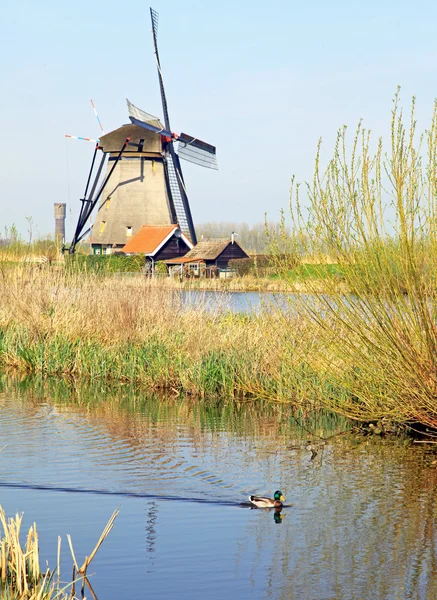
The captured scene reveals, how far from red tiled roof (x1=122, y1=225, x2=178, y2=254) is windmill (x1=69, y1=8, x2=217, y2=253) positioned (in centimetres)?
124

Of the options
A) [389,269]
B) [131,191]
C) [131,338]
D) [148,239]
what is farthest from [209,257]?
[389,269]

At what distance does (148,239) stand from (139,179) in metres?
3.66

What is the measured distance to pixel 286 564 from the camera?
21.5ft

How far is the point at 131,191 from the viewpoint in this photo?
5006 centimetres

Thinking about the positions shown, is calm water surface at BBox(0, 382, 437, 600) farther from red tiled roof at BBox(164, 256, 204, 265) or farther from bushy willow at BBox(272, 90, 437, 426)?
red tiled roof at BBox(164, 256, 204, 265)

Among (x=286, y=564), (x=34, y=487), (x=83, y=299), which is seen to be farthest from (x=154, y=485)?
(x=83, y=299)

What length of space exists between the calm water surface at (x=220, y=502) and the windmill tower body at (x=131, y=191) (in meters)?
37.2

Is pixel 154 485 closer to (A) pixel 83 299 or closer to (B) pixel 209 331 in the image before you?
(B) pixel 209 331

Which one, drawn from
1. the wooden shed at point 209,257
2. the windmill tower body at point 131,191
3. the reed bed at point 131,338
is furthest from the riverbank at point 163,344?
the windmill tower body at point 131,191

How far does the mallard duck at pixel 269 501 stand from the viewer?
7848 mm

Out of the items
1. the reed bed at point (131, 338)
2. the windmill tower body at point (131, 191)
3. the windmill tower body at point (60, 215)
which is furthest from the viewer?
the windmill tower body at point (60, 215)

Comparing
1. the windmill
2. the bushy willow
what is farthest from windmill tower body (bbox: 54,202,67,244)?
the bushy willow

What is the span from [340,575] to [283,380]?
654cm

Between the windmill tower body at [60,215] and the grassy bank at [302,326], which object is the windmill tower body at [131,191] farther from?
the windmill tower body at [60,215]
